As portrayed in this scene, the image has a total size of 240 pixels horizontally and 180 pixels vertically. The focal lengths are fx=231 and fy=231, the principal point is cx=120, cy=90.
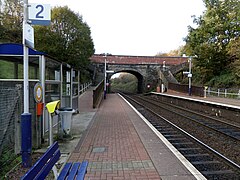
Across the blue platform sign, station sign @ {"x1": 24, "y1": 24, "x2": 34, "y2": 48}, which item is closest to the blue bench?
station sign @ {"x1": 24, "y1": 24, "x2": 34, "y2": 48}

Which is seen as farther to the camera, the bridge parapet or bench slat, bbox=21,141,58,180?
the bridge parapet

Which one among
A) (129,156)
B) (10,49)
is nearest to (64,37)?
(10,49)

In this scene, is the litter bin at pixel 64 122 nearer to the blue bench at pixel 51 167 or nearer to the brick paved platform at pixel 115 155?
the brick paved platform at pixel 115 155

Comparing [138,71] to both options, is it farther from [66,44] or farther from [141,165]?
[141,165]

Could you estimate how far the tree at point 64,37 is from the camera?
24.4 metres

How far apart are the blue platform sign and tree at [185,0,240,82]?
101 ft

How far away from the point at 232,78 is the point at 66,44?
2117 cm

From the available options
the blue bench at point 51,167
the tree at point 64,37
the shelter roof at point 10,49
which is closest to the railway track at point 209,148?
the blue bench at point 51,167

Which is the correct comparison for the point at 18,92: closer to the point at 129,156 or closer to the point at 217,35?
the point at 129,156

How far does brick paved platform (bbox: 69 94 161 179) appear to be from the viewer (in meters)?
4.38

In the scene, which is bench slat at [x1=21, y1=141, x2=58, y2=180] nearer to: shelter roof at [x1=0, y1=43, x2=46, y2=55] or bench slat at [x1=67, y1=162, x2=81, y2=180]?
bench slat at [x1=67, y1=162, x2=81, y2=180]

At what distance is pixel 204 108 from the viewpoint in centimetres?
1725

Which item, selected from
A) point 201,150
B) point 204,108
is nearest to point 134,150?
point 201,150

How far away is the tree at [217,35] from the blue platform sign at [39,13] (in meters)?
30.8
